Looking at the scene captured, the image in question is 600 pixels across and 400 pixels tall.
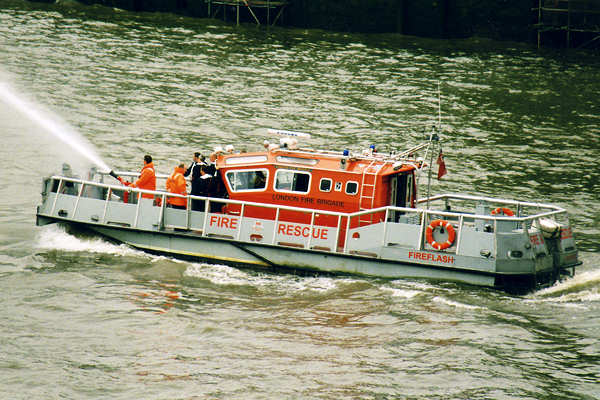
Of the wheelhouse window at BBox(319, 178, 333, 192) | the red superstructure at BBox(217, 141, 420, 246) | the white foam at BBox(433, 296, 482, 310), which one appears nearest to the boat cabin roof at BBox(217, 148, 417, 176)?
the red superstructure at BBox(217, 141, 420, 246)

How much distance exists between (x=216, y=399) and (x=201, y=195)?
7.10 meters

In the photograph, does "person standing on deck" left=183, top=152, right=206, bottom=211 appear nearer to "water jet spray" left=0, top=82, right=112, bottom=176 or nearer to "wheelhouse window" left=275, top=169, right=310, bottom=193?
"wheelhouse window" left=275, top=169, right=310, bottom=193

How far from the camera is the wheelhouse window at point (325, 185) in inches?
841

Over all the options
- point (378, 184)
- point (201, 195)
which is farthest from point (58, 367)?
point (378, 184)

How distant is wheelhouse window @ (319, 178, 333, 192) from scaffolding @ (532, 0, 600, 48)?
31996mm

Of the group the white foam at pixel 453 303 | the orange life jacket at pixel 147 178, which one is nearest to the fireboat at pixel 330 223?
the orange life jacket at pixel 147 178

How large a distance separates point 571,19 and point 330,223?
3307cm

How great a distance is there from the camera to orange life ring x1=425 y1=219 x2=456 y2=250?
2027cm

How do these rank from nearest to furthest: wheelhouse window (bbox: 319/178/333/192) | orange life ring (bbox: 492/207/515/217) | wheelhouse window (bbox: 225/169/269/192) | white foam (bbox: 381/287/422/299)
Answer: white foam (bbox: 381/287/422/299)
wheelhouse window (bbox: 319/178/333/192)
orange life ring (bbox: 492/207/515/217)
wheelhouse window (bbox: 225/169/269/192)

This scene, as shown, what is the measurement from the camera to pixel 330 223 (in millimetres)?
21531

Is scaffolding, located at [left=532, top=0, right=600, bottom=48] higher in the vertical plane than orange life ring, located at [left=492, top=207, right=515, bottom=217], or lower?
higher

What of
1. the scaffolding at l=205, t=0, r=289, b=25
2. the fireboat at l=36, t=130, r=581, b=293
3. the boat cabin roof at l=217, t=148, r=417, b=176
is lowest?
the fireboat at l=36, t=130, r=581, b=293

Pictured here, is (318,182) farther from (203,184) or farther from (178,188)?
(178,188)

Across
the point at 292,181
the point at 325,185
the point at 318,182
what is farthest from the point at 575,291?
the point at 292,181
